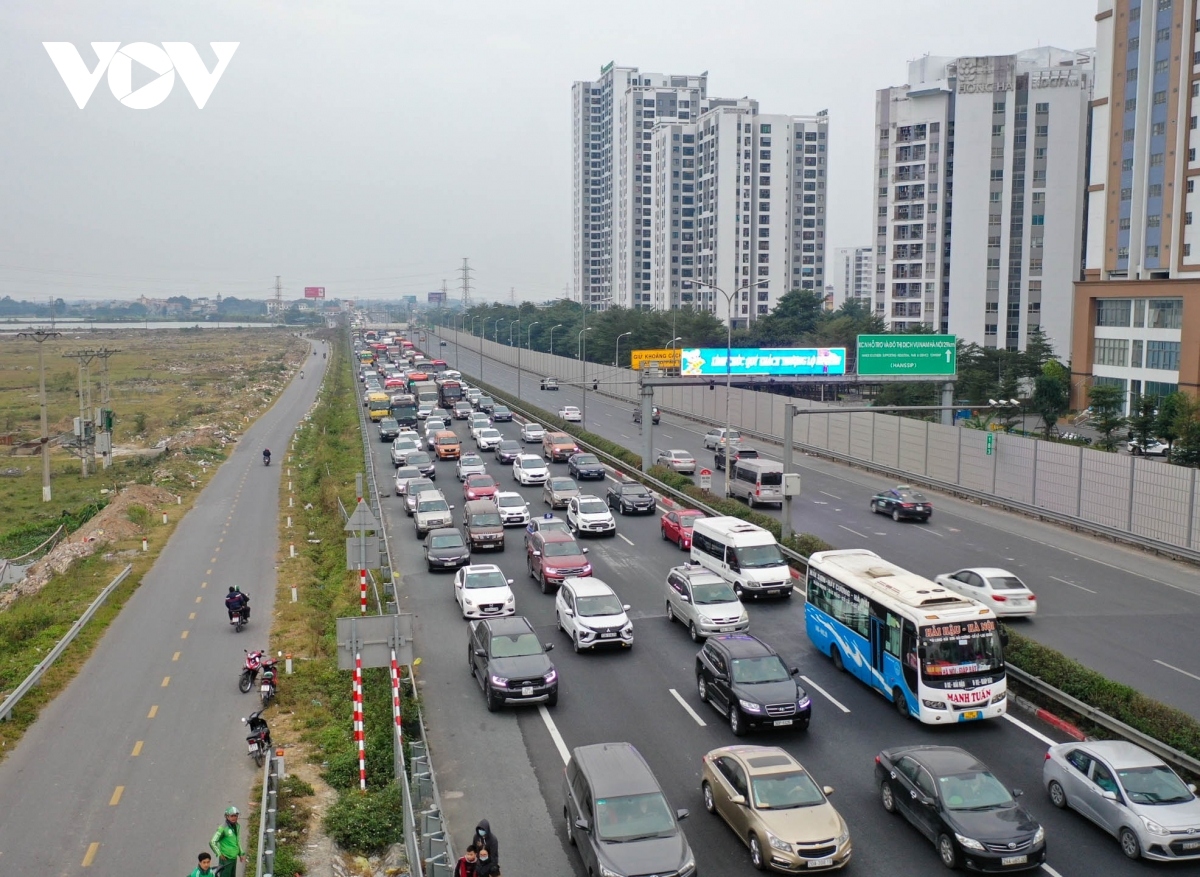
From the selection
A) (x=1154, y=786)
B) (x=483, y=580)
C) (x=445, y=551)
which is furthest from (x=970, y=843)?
(x=445, y=551)

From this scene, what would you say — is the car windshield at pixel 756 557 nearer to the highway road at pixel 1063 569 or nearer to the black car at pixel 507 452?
the highway road at pixel 1063 569

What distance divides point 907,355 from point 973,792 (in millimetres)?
38633

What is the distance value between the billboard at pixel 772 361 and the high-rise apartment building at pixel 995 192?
193ft

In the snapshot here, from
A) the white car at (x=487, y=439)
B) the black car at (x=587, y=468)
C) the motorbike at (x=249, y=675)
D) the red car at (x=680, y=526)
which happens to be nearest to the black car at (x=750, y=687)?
the motorbike at (x=249, y=675)

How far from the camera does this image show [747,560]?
30.1 meters

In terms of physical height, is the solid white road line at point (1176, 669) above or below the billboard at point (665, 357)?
below

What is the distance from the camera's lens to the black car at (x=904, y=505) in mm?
43219

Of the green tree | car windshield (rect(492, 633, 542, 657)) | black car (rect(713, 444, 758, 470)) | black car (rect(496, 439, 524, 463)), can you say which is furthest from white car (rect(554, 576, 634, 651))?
the green tree

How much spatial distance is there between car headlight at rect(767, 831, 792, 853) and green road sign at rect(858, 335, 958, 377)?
38.9 metres

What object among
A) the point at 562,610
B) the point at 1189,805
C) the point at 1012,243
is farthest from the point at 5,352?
the point at 1189,805

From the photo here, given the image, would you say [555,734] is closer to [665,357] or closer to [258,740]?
[258,740]

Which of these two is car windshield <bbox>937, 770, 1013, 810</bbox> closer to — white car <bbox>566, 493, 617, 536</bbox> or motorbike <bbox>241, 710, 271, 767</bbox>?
motorbike <bbox>241, 710, 271, 767</bbox>

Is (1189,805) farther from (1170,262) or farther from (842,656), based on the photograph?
(1170,262)

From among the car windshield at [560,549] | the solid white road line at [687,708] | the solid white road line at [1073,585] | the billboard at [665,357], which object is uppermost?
the billboard at [665,357]
